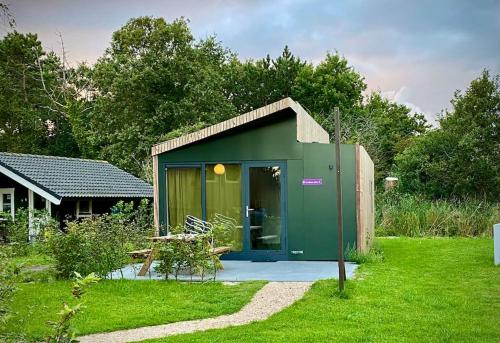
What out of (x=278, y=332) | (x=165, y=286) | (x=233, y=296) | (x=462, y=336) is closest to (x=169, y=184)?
(x=165, y=286)

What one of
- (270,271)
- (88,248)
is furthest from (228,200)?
(88,248)

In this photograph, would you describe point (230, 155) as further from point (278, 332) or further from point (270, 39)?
point (270, 39)

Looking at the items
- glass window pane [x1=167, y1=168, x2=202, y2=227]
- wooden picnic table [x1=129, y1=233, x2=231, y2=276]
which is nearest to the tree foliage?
glass window pane [x1=167, y1=168, x2=202, y2=227]

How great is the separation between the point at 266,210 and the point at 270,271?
5.67 ft

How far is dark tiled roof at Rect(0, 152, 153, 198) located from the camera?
54.1 ft

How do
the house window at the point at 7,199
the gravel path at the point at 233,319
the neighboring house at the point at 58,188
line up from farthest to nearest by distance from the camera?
the house window at the point at 7,199, the neighboring house at the point at 58,188, the gravel path at the point at 233,319

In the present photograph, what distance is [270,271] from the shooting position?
10.1m

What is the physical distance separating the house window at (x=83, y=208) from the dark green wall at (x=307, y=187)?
25.8 feet

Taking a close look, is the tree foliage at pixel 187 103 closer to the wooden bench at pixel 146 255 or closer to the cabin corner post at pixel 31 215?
the cabin corner post at pixel 31 215

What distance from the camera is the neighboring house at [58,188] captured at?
16.3 meters

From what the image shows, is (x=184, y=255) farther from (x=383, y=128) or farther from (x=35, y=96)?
(x=35, y=96)

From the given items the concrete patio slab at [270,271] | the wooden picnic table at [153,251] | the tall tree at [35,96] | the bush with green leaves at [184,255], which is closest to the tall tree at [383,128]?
the concrete patio slab at [270,271]

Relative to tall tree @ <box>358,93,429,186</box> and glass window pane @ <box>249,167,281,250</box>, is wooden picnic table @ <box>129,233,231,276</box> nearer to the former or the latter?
glass window pane @ <box>249,167,281,250</box>

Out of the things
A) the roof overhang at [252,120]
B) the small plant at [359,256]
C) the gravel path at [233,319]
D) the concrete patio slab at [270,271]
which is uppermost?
the roof overhang at [252,120]
